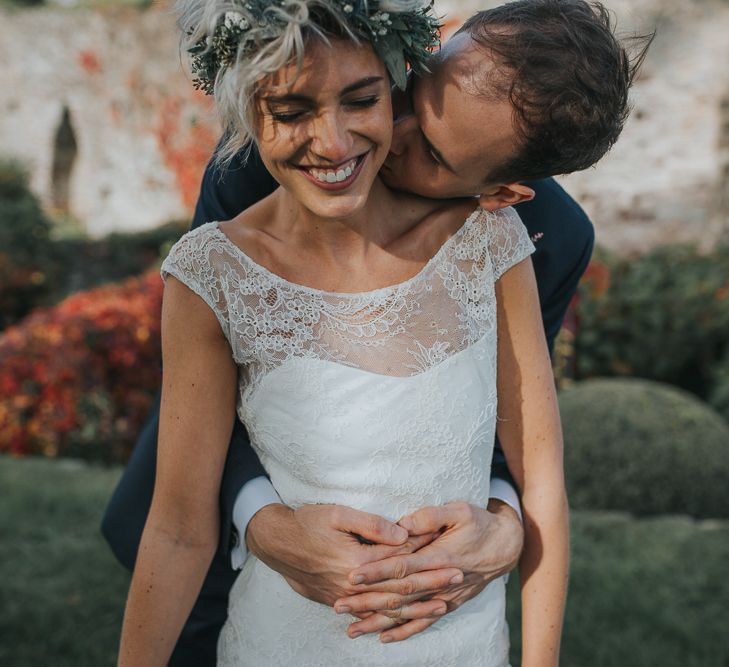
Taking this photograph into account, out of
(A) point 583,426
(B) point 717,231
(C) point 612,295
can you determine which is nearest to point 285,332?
(A) point 583,426

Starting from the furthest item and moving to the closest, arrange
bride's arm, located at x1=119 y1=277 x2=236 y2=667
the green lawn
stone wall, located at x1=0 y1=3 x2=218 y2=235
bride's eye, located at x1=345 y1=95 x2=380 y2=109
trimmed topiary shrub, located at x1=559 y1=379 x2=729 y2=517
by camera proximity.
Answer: stone wall, located at x1=0 y1=3 x2=218 y2=235 < trimmed topiary shrub, located at x1=559 y1=379 x2=729 y2=517 < the green lawn < bride's arm, located at x1=119 y1=277 x2=236 y2=667 < bride's eye, located at x1=345 y1=95 x2=380 y2=109

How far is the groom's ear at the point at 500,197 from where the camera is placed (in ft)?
5.77

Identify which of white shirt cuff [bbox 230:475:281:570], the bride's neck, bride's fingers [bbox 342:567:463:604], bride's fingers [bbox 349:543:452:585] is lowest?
bride's fingers [bbox 342:567:463:604]

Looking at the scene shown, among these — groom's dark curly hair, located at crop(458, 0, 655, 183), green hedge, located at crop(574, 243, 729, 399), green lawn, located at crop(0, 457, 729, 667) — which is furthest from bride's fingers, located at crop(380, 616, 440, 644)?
green hedge, located at crop(574, 243, 729, 399)

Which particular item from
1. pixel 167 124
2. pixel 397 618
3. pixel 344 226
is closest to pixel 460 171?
pixel 344 226

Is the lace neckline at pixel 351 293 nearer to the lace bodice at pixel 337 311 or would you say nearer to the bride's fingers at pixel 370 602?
the lace bodice at pixel 337 311

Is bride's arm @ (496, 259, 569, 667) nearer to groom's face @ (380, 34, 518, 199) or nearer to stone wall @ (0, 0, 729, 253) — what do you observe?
groom's face @ (380, 34, 518, 199)

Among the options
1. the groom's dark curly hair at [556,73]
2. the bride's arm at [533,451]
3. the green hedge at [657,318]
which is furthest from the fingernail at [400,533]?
the green hedge at [657,318]

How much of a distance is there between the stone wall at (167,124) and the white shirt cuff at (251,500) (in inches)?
27.3

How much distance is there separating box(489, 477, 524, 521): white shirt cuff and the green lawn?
209 centimetres

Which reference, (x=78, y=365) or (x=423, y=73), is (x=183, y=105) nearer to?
(x=78, y=365)

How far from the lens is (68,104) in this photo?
15586 mm

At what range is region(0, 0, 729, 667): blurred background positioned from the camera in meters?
4.02

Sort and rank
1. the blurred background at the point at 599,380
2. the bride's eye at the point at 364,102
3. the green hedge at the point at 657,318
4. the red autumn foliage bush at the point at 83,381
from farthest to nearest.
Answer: the green hedge at the point at 657,318, the red autumn foliage bush at the point at 83,381, the blurred background at the point at 599,380, the bride's eye at the point at 364,102
